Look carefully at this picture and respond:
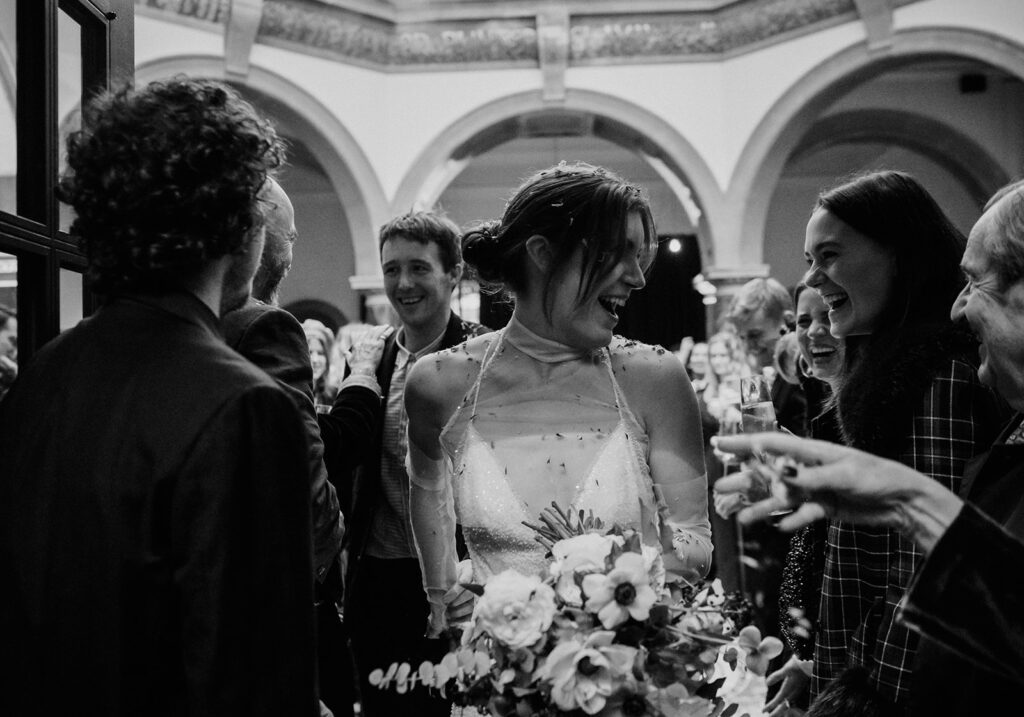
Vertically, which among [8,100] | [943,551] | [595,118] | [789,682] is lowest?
[789,682]

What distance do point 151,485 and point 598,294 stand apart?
1208 millimetres

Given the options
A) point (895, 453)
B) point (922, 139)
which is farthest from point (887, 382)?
point (922, 139)

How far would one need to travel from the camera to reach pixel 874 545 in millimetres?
1875

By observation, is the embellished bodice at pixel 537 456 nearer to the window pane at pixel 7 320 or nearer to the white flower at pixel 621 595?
the white flower at pixel 621 595

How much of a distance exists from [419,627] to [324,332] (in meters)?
2.75

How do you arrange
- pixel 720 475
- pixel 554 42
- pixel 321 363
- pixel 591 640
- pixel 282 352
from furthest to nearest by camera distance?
pixel 554 42, pixel 720 475, pixel 321 363, pixel 282 352, pixel 591 640

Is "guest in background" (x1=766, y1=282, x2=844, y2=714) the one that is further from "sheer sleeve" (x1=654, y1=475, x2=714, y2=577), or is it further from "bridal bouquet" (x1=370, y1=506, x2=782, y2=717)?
"bridal bouquet" (x1=370, y1=506, x2=782, y2=717)

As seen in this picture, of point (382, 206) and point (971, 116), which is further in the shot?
point (971, 116)

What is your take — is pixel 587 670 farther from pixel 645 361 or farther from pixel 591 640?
pixel 645 361

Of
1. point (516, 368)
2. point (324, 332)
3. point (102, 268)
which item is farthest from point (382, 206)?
point (102, 268)

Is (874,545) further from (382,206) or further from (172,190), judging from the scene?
(382,206)

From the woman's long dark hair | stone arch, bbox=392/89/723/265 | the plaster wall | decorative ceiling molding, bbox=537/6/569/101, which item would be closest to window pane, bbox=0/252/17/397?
the woman's long dark hair

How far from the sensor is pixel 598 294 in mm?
2111

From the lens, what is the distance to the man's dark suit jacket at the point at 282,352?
6.03ft
